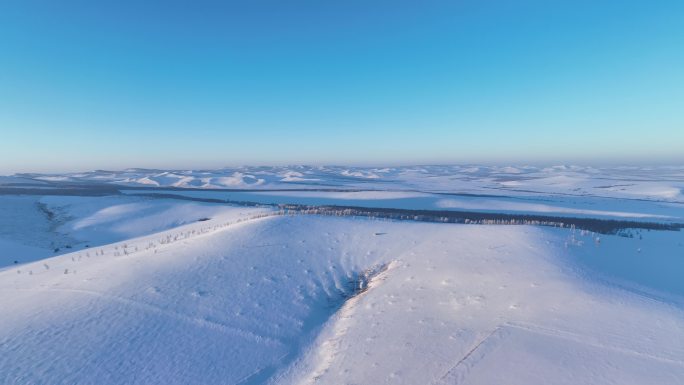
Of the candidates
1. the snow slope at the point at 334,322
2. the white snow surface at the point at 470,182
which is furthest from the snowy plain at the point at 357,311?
the white snow surface at the point at 470,182

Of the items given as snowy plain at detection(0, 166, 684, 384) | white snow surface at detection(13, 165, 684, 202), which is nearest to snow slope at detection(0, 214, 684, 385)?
snowy plain at detection(0, 166, 684, 384)

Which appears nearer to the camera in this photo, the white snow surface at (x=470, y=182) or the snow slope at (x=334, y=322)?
the snow slope at (x=334, y=322)

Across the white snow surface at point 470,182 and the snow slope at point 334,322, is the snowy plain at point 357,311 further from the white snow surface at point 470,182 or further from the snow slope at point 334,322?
the white snow surface at point 470,182

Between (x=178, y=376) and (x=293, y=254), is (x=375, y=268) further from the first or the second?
(x=178, y=376)

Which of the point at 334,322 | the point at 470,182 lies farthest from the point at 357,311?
the point at 470,182

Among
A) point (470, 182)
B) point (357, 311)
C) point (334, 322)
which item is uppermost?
point (357, 311)

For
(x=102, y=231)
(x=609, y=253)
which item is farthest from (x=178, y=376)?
(x=102, y=231)

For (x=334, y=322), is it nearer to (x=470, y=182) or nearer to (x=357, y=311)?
(x=357, y=311)

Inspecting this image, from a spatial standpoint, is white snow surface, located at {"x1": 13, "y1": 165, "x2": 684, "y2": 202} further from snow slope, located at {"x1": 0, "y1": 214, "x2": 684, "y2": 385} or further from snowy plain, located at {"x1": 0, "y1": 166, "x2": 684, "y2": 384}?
snow slope, located at {"x1": 0, "y1": 214, "x2": 684, "y2": 385}
